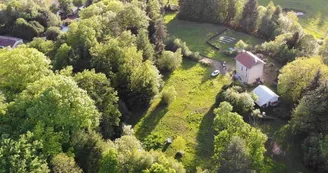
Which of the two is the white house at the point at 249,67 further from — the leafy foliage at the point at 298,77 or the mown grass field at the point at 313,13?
the mown grass field at the point at 313,13

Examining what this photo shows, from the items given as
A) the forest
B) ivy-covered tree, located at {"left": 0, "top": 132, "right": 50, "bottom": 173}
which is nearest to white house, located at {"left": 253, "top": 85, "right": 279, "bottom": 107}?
the forest

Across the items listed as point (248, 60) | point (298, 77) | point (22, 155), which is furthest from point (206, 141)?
point (22, 155)

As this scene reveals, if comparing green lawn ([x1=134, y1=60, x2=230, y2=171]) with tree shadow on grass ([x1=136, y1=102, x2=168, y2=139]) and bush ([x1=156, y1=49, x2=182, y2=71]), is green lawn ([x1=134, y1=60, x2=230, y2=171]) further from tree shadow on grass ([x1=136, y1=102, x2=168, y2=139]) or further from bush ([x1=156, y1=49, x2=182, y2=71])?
bush ([x1=156, y1=49, x2=182, y2=71])

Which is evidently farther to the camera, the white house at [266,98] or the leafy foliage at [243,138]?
the white house at [266,98]

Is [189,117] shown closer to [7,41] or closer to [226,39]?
[226,39]

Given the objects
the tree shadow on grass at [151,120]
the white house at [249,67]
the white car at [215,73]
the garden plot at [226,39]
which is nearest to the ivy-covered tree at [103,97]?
the tree shadow on grass at [151,120]

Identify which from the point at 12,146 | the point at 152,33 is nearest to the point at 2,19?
the point at 152,33
